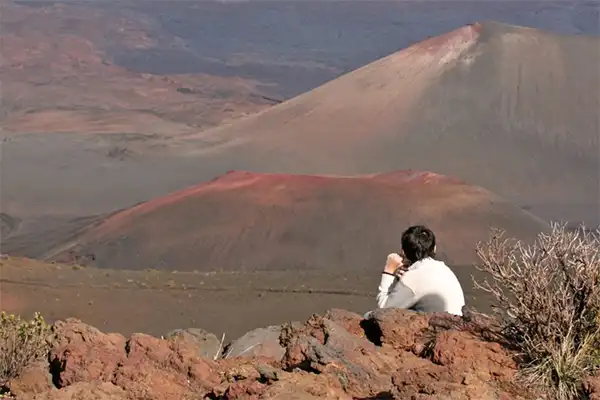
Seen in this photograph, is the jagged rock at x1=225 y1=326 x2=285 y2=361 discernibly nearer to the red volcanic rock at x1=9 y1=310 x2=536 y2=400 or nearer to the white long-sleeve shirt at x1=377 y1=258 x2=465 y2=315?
the red volcanic rock at x1=9 y1=310 x2=536 y2=400

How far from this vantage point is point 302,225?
977 inches

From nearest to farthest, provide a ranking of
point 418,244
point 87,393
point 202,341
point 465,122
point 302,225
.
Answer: point 87,393 < point 418,244 < point 202,341 < point 302,225 < point 465,122

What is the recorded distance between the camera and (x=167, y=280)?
16.5m

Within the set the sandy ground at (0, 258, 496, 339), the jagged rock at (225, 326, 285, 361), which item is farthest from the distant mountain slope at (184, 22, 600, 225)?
→ the jagged rock at (225, 326, 285, 361)

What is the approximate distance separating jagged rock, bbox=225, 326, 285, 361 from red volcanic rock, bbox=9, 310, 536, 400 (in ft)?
1.34

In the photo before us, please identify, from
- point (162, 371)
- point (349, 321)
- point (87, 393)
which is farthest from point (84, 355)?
point (349, 321)

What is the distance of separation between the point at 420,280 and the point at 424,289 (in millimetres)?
56

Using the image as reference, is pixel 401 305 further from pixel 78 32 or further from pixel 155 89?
pixel 78 32

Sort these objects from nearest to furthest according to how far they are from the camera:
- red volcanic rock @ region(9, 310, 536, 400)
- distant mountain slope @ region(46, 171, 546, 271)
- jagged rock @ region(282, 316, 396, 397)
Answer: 1. red volcanic rock @ region(9, 310, 536, 400)
2. jagged rock @ region(282, 316, 396, 397)
3. distant mountain slope @ region(46, 171, 546, 271)

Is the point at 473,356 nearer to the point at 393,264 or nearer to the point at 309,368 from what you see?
the point at 309,368

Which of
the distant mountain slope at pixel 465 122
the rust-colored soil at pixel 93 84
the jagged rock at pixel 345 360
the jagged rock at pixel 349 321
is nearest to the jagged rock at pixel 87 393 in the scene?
the jagged rock at pixel 345 360

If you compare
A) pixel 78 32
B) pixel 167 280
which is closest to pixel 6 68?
pixel 78 32

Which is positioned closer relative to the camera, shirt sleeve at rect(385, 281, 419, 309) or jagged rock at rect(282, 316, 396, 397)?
jagged rock at rect(282, 316, 396, 397)

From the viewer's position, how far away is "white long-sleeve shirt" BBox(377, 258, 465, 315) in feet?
16.6
